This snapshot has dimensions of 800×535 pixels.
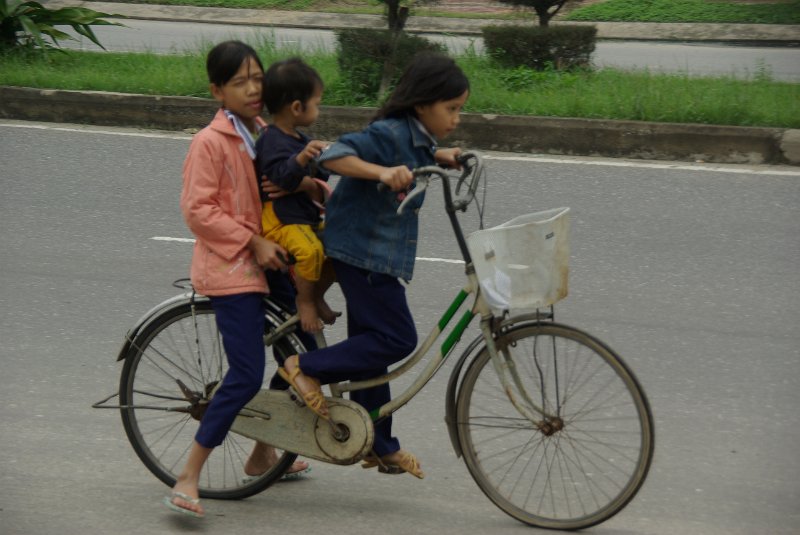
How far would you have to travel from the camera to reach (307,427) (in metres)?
3.89

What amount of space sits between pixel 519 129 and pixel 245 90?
6.13 metres

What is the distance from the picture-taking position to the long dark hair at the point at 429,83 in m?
3.53

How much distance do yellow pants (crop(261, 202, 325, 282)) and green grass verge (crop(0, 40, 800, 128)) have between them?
6.32 m

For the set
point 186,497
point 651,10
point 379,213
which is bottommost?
point 186,497

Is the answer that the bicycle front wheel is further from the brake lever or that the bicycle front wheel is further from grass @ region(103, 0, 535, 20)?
grass @ region(103, 0, 535, 20)

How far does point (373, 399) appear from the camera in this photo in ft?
12.9

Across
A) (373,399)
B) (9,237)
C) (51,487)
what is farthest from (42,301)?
(373,399)

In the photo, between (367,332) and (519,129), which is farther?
(519,129)

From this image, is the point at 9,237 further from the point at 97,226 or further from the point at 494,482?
the point at 494,482

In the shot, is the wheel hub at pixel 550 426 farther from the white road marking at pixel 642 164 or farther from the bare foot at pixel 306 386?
the white road marking at pixel 642 164

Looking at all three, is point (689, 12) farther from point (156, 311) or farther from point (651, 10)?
point (156, 311)

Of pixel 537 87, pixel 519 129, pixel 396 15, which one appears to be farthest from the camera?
pixel 396 15

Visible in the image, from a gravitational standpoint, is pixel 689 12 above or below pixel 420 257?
above

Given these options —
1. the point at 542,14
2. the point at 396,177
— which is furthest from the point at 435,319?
the point at 542,14
